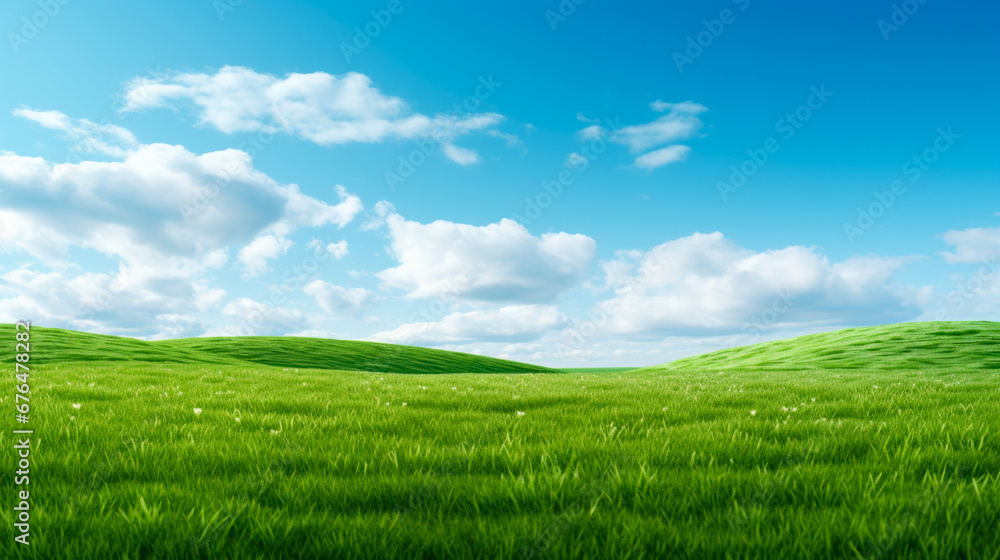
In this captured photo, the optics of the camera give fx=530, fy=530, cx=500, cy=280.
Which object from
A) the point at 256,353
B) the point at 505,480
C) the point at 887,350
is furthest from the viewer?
the point at 256,353

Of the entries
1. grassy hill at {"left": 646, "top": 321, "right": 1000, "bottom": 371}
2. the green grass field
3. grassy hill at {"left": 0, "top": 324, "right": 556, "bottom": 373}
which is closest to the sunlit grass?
the green grass field

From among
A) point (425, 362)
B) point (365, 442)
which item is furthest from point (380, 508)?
point (425, 362)

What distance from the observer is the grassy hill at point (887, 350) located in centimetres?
5375

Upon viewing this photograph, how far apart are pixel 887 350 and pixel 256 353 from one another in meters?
76.8

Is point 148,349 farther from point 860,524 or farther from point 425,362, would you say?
point 860,524

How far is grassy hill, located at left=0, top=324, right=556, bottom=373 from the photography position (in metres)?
46.2

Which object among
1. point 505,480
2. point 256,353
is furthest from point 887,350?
point 256,353

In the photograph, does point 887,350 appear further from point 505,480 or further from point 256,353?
point 256,353

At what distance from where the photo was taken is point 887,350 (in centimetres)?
6153

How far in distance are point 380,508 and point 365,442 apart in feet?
7.47

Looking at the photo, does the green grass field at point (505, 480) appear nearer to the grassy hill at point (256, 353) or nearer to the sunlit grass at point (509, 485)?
the sunlit grass at point (509, 485)

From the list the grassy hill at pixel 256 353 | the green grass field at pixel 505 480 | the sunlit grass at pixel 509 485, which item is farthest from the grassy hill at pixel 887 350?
the sunlit grass at pixel 509 485

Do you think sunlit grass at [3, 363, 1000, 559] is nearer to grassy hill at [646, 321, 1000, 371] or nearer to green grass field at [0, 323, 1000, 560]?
green grass field at [0, 323, 1000, 560]

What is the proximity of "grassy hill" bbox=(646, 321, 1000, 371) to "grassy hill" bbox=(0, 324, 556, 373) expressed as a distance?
37.7m
